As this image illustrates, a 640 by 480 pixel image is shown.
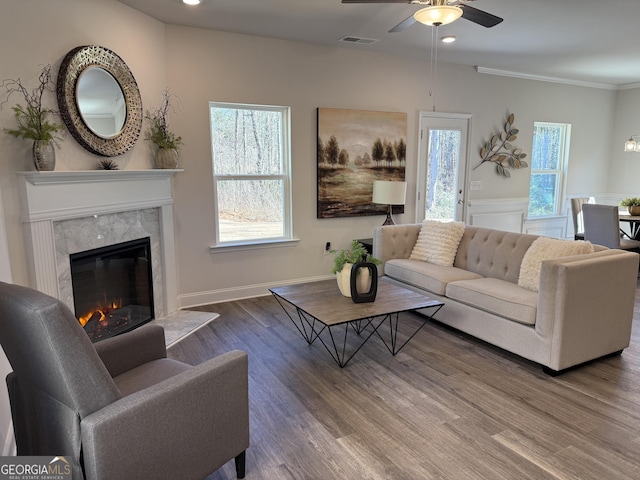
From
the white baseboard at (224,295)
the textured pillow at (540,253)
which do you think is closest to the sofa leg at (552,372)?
the textured pillow at (540,253)

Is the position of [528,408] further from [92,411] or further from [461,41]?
[461,41]

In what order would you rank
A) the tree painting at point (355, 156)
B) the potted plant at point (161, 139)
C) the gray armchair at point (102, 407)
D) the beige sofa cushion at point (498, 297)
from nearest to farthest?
the gray armchair at point (102, 407), the beige sofa cushion at point (498, 297), the potted plant at point (161, 139), the tree painting at point (355, 156)

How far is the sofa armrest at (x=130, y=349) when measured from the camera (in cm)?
193

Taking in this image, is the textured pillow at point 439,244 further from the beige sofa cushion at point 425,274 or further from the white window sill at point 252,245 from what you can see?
the white window sill at point 252,245

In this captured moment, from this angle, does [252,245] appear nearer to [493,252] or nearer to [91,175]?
[91,175]

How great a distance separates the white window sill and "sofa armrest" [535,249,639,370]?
2.66 metres

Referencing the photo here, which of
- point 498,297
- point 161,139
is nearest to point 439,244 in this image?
point 498,297

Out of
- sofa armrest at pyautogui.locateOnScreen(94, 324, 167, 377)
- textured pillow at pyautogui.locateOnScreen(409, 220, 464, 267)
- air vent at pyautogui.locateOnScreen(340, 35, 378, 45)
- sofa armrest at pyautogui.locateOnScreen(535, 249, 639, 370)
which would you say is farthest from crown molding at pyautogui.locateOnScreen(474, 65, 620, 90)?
sofa armrest at pyautogui.locateOnScreen(94, 324, 167, 377)

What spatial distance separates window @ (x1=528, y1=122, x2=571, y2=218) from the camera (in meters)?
6.64

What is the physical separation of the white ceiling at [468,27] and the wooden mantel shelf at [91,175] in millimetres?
1328

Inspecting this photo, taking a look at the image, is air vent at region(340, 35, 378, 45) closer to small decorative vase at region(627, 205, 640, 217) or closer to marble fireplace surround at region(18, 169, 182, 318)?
marble fireplace surround at region(18, 169, 182, 318)

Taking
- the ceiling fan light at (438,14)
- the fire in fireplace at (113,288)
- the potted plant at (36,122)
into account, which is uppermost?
the ceiling fan light at (438,14)

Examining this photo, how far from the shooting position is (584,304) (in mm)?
2756

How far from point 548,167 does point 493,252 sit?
154 inches
